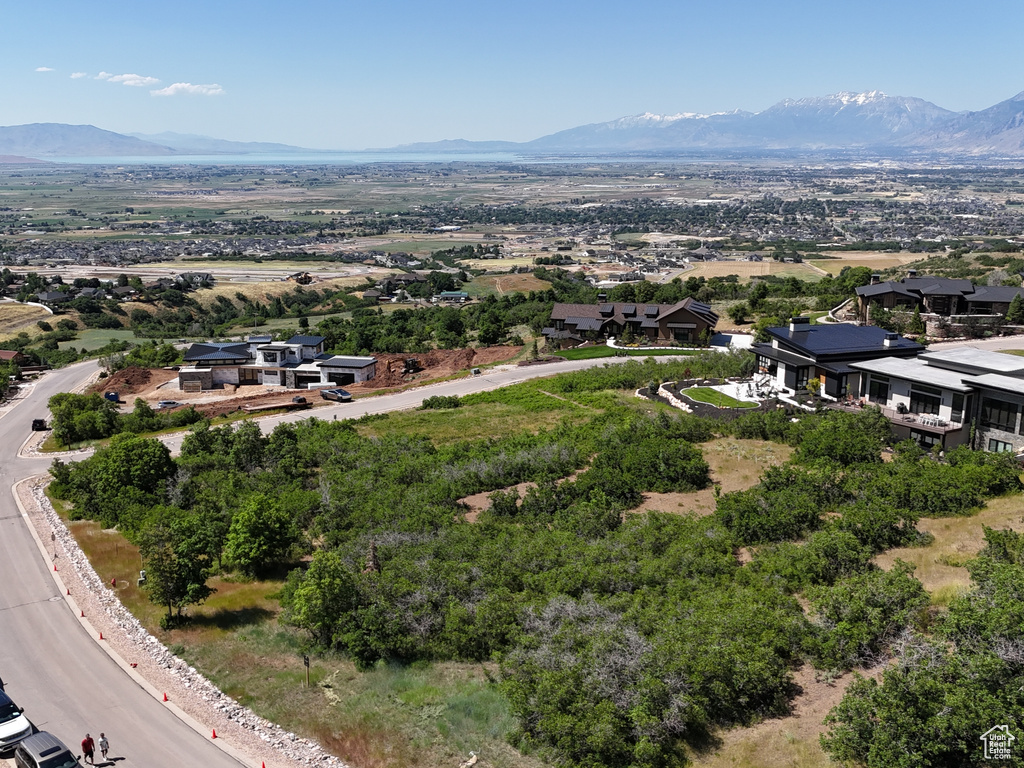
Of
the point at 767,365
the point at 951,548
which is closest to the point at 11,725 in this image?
the point at 951,548

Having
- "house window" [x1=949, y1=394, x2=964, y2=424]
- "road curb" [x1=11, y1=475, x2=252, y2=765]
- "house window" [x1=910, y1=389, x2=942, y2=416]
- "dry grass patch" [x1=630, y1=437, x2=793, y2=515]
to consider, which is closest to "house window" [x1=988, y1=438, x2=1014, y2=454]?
"house window" [x1=949, y1=394, x2=964, y2=424]

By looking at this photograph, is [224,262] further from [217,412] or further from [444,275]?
[217,412]

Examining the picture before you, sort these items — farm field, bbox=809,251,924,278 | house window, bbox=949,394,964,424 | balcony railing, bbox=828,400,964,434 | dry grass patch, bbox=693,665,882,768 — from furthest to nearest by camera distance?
farm field, bbox=809,251,924,278 → house window, bbox=949,394,964,424 → balcony railing, bbox=828,400,964,434 → dry grass patch, bbox=693,665,882,768

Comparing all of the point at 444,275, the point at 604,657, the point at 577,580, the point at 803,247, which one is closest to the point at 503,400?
the point at 577,580

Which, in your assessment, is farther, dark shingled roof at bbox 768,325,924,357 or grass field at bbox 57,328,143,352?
grass field at bbox 57,328,143,352

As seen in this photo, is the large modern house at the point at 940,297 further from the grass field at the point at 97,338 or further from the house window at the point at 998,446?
the grass field at the point at 97,338

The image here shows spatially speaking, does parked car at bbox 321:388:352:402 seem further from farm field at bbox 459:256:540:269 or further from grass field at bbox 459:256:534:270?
farm field at bbox 459:256:540:269
